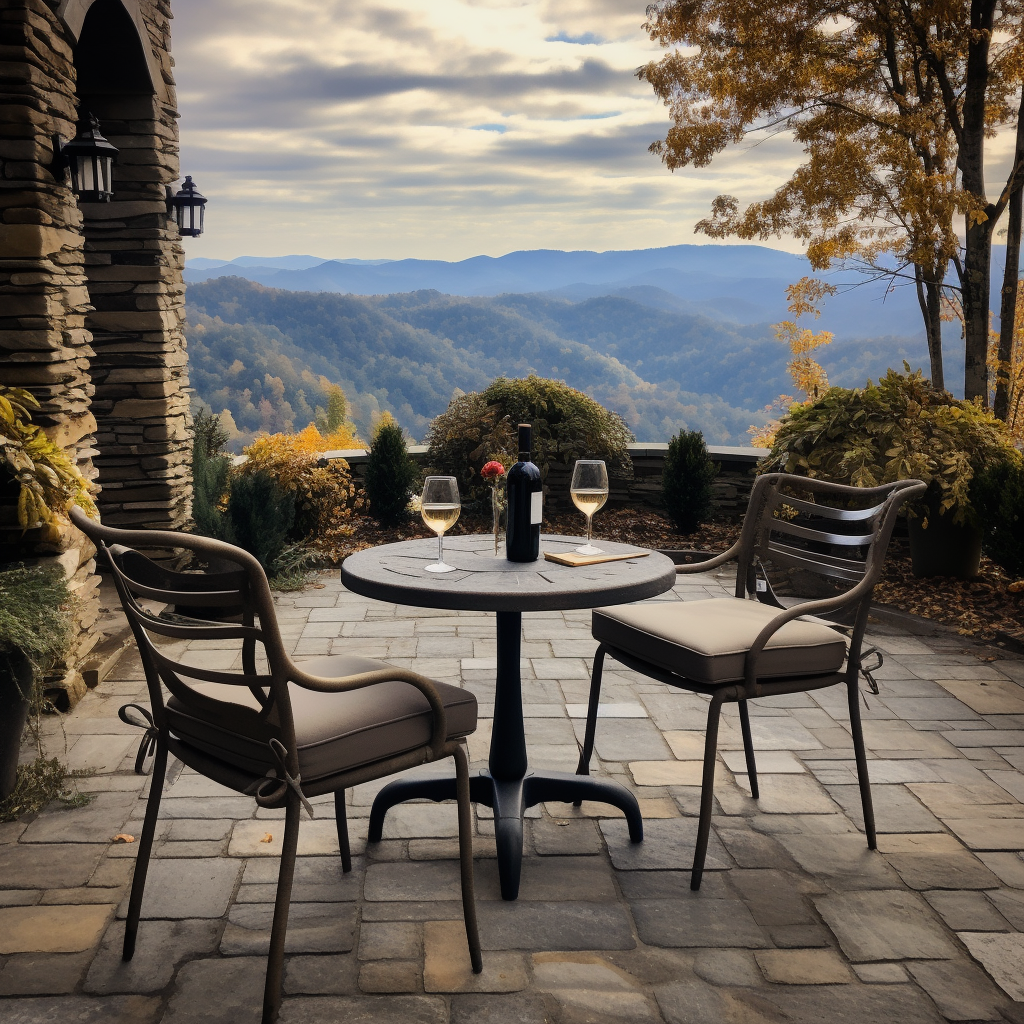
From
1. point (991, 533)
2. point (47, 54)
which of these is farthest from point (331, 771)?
point (991, 533)

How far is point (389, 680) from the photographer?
1909 mm

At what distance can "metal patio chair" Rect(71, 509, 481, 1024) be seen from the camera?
165 cm

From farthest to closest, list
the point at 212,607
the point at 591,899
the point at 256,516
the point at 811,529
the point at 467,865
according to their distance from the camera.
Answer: the point at 256,516, the point at 811,529, the point at 591,899, the point at 467,865, the point at 212,607

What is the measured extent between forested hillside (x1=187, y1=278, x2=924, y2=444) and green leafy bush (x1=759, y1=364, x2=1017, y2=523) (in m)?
31.4

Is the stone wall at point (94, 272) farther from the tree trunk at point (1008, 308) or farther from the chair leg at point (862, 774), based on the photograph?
the tree trunk at point (1008, 308)

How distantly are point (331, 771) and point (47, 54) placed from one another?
3325mm

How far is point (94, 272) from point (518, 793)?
4.34 metres

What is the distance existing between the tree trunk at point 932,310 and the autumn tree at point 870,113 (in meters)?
0.01

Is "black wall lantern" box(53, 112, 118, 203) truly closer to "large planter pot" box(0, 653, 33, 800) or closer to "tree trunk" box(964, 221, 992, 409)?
"large planter pot" box(0, 653, 33, 800)

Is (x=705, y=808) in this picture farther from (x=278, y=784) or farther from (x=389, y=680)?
(x=278, y=784)

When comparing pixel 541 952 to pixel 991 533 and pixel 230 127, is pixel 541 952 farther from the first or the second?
pixel 230 127

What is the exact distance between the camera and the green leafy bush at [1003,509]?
486 centimetres

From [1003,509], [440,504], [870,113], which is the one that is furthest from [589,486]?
[870,113]

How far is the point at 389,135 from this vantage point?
10641mm
